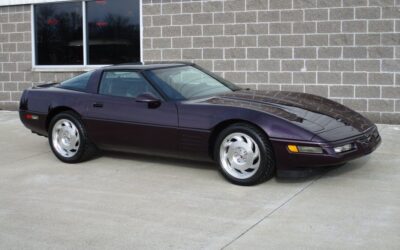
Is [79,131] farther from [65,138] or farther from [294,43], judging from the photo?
[294,43]

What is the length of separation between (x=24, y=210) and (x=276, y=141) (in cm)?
248

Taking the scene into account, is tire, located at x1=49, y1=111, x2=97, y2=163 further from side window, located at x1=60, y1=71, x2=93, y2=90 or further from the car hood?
the car hood

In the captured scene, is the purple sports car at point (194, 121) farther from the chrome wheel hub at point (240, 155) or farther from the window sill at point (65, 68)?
the window sill at point (65, 68)

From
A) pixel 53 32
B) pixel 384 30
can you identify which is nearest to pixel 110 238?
pixel 384 30

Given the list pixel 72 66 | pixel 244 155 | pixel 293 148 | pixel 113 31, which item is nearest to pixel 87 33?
pixel 113 31

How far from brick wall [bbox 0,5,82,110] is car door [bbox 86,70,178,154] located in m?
5.77

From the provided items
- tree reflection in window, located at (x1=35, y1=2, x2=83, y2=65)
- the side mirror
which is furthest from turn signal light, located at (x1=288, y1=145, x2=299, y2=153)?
tree reflection in window, located at (x1=35, y1=2, x2=83, y2=65)

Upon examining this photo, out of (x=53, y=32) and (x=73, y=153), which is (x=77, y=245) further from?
(x=53, y=32)

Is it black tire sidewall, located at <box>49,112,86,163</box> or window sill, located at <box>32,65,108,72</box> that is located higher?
window sill, located at <box>32,65,108,72</box>

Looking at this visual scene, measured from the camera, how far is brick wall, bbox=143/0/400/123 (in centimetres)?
915

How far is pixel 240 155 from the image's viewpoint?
5852 mm

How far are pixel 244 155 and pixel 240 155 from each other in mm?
52

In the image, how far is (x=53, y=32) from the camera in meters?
12.4

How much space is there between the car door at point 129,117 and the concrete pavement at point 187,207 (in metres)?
0.34
